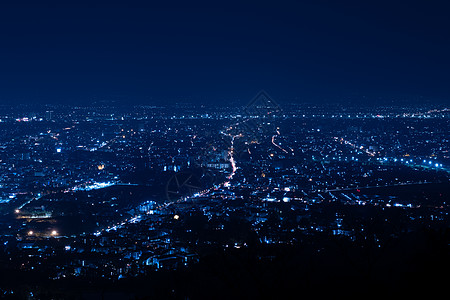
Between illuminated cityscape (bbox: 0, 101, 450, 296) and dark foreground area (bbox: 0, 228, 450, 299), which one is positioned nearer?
dark foreground area (bbox: 0, 228, 450, 299)

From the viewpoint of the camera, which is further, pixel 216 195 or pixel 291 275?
pixel 216 195

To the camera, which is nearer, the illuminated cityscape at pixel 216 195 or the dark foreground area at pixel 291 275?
the dark foreground area at pixel 291 275

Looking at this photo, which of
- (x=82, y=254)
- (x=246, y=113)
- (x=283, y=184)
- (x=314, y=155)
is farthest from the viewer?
(x=246, y=113)

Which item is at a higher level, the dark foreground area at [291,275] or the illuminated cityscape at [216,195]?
the dark foreground area at [291,275]

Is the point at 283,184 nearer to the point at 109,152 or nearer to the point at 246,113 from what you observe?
the point at 109,152

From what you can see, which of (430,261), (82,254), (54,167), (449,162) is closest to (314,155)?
(449,162)

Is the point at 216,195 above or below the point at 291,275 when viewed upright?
below

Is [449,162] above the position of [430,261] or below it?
below

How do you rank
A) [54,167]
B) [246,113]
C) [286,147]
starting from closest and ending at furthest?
[54,167] < [286,147] < [246,113]

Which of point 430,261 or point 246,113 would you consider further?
point 246,113

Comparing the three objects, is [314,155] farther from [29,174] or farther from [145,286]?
[145,286]

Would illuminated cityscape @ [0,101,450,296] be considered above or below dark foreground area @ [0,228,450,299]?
below
